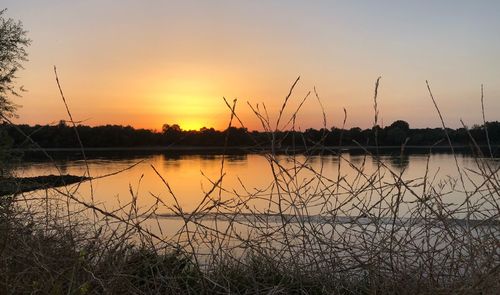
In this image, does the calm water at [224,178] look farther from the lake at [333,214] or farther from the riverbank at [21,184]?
the riverbank at [21,184]

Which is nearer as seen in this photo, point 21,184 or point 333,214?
point 333,214

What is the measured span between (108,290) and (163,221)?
12.6m

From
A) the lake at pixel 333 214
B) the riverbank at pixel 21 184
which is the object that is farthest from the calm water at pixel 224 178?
the riverbank at pixel 21 184

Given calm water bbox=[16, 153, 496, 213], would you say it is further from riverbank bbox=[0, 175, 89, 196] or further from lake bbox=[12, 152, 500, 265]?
riverbank bbox=[0, 175, 89, 196]

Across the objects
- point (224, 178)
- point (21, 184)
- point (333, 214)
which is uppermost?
point (21, 184)

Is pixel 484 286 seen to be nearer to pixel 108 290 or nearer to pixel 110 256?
pixel 108 290

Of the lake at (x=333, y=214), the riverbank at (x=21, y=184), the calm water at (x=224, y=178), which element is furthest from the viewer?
the calm water at (x=224, y=178)

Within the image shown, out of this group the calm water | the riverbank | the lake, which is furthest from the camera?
the calm water

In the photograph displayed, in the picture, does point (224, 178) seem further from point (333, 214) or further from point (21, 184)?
point (333, 214)

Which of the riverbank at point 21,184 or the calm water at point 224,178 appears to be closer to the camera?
the riverbank at point 21,184

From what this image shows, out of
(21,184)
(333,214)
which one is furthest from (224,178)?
(333,214)

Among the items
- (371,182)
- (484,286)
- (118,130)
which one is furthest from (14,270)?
(118,130)

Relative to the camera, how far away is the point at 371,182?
150 inches

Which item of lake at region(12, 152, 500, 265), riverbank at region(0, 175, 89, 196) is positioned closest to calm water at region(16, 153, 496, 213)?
lake at region(12, 152, 500, 265)
